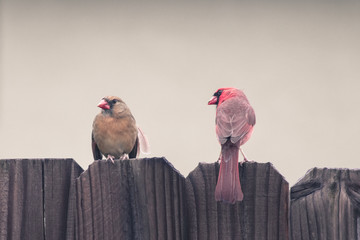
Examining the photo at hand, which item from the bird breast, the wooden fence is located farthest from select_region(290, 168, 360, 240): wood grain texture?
the bird breast

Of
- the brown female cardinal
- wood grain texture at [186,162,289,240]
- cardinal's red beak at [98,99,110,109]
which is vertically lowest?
wood grain texture at [186,162,289,240]

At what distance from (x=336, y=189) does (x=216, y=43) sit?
11.4 feet

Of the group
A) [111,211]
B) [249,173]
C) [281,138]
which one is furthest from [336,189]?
[281,138]

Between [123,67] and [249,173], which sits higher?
[123,67]

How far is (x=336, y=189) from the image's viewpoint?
8.95 ft

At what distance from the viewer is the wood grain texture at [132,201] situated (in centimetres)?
275

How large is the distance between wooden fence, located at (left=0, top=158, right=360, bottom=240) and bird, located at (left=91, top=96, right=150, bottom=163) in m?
2.06

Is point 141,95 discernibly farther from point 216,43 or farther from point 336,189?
point 336,189

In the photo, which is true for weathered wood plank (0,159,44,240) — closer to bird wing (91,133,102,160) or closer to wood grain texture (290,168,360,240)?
wood grain texture (290,168,360,240)

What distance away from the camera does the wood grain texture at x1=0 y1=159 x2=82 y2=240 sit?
283 cm

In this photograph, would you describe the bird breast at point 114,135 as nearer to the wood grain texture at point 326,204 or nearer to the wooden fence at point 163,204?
the wooden fence at point 163,204

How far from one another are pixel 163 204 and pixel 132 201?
0.12 metres

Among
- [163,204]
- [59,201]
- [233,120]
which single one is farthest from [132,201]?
[233,120]

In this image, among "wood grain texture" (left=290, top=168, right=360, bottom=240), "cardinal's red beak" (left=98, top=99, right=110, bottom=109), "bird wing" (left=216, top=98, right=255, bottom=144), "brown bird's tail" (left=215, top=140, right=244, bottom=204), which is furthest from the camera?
"cardinal's red beak" (left=98, top=99, right=110, bottom=109)
